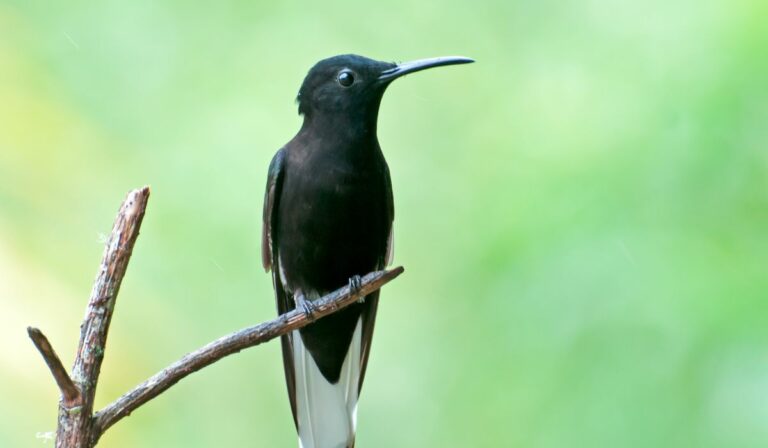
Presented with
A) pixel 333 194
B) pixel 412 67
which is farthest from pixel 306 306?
pixel 412 67

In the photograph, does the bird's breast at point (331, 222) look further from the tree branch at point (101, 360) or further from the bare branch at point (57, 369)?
the bare branch at point (57, 369)

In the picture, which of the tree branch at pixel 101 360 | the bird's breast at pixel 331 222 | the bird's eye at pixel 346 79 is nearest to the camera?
the tree branch at pixel 101 360

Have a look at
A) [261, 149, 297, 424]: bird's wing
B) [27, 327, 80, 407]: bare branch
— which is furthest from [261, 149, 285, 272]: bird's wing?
[27, 327, 80, 407]: bare branch

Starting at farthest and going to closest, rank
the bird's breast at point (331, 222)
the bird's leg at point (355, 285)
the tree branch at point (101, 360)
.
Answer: the bird's breast at point (331, 222)
the bird's leg at point (355, 285)
the tree branch at point (101, 360)

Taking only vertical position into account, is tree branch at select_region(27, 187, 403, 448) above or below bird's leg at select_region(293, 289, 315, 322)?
below

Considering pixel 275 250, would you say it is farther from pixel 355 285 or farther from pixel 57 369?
pixel 57 369

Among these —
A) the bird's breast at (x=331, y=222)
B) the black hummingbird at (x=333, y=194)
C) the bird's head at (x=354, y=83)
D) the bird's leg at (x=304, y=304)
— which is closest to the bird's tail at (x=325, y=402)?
the black hummingbird at (x=333, y=194)

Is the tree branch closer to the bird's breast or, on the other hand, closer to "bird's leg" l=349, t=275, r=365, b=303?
"bird's leg" l=349, t=275, r=365, b=303

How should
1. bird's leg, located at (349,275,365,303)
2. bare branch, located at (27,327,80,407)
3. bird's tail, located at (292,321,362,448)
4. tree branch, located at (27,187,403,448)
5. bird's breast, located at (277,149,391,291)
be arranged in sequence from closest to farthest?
bare branch, located at (27,327,80,407), tree branch, located at (27,187,403,448), bird's leg, located at (349,275,365,303), bird's breast, located at (277,149,391,291), bird's tail, located at (292,321,362,448)
